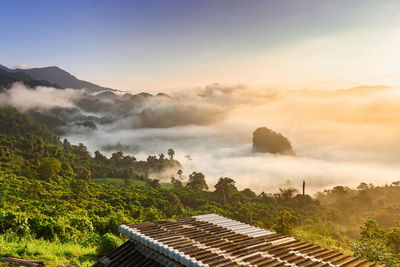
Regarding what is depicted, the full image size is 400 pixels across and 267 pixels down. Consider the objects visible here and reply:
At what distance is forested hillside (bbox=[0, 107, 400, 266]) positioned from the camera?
16812mm

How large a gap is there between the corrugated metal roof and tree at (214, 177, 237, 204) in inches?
2078

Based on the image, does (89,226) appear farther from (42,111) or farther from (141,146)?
(141,146)

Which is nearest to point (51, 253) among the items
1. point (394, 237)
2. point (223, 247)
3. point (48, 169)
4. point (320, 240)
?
point (223, 247)

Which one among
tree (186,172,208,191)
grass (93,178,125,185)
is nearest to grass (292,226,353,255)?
tree (186,172,208,191)

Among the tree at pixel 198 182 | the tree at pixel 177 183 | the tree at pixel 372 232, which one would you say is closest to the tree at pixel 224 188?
the tree at pixel 198 182

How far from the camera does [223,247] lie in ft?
23.8

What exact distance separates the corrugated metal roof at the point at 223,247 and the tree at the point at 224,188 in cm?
5277

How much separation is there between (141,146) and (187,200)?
132645 millimetres

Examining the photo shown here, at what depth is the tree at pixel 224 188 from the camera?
61562 millimetres

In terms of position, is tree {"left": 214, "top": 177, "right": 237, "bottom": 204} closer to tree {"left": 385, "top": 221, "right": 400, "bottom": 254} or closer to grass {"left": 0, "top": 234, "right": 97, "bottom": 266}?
tree {"left": 385, "top": 221, "right": 400, "bottom": 254}

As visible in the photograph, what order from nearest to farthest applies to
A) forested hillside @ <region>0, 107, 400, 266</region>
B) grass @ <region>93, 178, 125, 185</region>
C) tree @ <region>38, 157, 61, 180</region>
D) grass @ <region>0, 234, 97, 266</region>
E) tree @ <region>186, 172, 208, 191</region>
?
grass @ <region>0, 234, 97, 266</region> → forested hillside @ <region>0, 107, 400, 266</region> → tree @ <region>38, 157, 61, 180</region> → tree @ <region>186, 172, 208, 191</region> → grass @ <region>93, 178, 125, 185</region>

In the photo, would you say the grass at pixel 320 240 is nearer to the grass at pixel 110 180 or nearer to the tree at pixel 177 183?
the tree at pixel 177 183

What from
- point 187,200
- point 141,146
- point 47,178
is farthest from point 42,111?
point 187,200

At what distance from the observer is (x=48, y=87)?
484 ft
